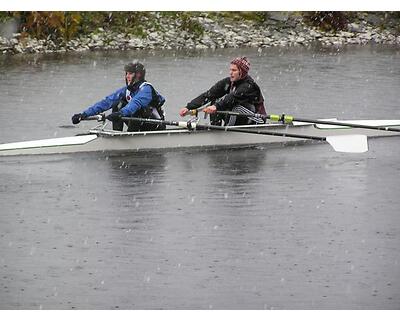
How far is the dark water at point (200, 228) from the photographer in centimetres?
996

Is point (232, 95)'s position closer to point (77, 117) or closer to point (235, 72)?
point (235, 72)

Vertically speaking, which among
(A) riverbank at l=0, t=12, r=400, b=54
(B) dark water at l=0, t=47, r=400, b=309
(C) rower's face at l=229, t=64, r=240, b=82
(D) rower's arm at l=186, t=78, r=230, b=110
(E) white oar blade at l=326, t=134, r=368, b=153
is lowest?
(A) riverbank at l=0, t=12, r=400, b=54

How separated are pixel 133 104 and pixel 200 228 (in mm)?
3589

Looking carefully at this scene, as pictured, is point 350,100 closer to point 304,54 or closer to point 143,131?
point 143,131

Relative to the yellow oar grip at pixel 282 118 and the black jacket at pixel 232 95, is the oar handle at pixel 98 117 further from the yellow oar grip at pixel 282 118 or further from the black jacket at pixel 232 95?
the yellow oar grip at pixel 282 118

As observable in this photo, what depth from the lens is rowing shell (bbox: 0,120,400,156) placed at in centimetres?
1500

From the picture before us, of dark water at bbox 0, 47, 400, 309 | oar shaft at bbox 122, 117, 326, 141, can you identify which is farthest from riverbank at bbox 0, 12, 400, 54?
oar shaft at bbox 122, 117, 326, 141

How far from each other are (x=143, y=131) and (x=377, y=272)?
18.7 feet

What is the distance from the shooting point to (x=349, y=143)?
15117 millimetres

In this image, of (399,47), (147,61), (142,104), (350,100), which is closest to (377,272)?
(142,104)

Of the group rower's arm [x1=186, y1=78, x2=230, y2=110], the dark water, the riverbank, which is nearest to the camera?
the dark water

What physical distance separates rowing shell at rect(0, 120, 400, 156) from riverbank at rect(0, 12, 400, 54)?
15.7 m

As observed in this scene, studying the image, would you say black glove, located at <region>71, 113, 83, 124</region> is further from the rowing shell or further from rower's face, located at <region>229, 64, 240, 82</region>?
rower's face, located at <region>229, 64, 240, 82</region>

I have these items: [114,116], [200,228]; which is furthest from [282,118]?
[200,228]
